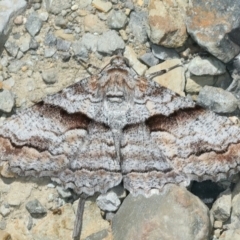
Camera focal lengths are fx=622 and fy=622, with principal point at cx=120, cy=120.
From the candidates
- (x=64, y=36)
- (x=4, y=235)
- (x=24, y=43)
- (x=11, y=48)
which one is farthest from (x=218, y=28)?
(x=4, y=235)

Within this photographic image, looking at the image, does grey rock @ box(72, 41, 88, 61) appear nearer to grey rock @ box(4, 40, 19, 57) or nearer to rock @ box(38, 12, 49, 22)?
rock @ box(38, 12, 49, 22)

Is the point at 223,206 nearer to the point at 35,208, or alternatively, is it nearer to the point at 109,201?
the point at 109,201

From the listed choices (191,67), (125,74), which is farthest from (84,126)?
(191,67)

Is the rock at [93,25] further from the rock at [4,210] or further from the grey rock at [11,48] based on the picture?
the rock at [4,210]

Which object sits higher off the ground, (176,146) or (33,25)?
(33,25)

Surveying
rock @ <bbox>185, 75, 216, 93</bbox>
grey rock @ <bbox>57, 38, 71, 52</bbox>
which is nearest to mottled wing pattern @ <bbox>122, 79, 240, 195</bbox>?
rock @ <bbox>185, 75, 216, 93</bbox>

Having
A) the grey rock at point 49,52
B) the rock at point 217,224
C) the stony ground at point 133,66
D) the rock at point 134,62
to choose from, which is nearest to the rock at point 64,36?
the stony ground at point 133,66

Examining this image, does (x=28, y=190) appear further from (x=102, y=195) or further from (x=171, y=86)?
(x=171, y=86)
